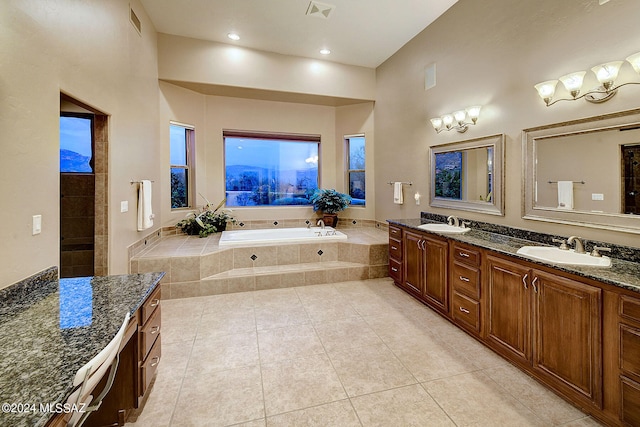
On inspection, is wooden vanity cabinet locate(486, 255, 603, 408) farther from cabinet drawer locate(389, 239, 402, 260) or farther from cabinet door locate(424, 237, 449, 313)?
cabinet drawer locate(389, 239, 402, 260)

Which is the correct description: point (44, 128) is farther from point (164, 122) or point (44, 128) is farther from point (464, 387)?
point (464, 387)

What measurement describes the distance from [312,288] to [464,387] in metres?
2.25

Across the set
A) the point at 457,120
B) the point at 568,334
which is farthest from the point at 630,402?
the point at 457,120

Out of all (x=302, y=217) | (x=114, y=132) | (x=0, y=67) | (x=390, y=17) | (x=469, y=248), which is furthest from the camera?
(x=302, y=217)

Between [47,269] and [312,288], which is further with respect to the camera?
[312,288]

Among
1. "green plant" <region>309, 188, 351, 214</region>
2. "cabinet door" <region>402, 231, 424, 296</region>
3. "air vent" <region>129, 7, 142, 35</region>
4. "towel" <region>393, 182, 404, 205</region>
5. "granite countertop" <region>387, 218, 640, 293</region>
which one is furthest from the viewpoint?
"green plant" <region>309, 188, 351, 214</region>

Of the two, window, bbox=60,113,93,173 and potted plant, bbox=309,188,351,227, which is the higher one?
window, bbox=60,113,93,173

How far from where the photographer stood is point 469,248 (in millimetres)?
2646

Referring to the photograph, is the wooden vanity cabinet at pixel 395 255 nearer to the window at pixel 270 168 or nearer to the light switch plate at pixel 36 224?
the window at pixel 270 168

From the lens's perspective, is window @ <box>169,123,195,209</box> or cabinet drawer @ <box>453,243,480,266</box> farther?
window @ <box>169,123,195,209</box>

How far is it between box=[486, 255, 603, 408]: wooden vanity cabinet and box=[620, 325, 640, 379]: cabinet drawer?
10 centimetres

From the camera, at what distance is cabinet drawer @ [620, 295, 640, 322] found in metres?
1.49

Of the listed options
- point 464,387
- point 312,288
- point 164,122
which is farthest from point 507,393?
point 164,122

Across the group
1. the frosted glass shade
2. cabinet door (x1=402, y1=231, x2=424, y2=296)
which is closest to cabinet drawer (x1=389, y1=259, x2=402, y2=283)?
cabinet door (x1=402, y1=231, x2=424, y2=296)
